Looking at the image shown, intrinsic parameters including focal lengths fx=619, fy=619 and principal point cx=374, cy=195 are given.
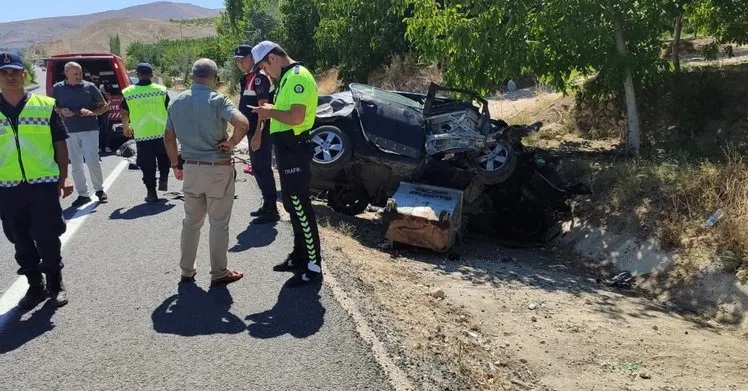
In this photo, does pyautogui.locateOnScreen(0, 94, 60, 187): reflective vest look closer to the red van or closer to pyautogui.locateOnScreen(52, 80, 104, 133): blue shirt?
pyautogui.locateOnScreen(52, 80, 104, 133): blue shirt

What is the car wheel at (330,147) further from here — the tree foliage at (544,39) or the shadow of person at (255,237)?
the tree foliage at (544,39)

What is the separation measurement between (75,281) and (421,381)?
297cm

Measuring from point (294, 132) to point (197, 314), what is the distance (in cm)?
148

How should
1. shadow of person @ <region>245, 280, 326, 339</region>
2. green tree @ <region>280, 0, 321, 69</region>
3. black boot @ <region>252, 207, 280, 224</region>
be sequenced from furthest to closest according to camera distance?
1. green tree @ <region>280, 0, 321, 69</region>
2. black boot @ <region>252, 207, 280, 224</region>
3. shadow of person @ <region>245, 280, 326, 339</region>

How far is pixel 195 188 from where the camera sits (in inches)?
179

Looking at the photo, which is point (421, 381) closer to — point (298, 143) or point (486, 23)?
point (298, 143)

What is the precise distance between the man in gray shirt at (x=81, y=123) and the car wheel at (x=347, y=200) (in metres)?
2.87

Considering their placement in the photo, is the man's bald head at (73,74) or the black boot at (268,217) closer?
the black boot at (268,217)

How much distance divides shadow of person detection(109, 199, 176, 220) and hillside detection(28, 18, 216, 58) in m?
123

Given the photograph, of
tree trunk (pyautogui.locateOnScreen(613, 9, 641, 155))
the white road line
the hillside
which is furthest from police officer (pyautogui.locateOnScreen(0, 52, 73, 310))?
the hillside

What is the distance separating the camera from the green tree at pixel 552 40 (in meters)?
9.13

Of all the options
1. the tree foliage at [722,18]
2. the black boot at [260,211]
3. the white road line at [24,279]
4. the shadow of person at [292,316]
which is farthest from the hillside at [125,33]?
Result: the shadow of person at [292,316]

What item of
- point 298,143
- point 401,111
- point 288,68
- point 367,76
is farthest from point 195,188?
point 367,76

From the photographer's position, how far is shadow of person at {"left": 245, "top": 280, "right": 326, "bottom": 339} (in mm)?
3988
